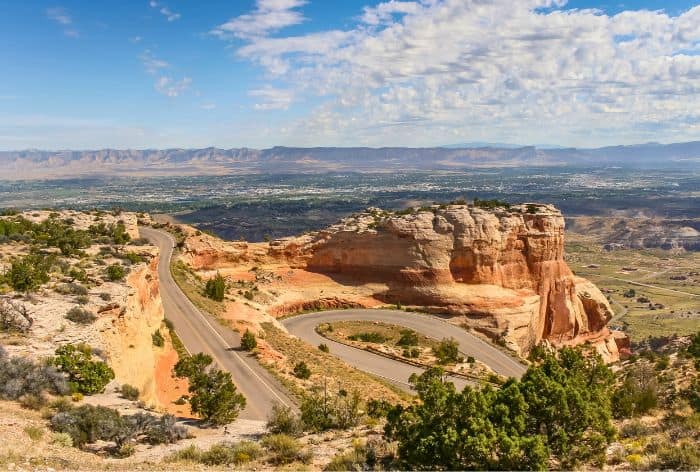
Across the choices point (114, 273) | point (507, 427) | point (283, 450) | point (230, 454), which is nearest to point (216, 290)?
point (114, 273)

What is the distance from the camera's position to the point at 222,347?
32.6 metres

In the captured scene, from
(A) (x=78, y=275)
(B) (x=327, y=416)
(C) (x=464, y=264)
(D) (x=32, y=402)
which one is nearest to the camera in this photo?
(D) (x=32, y=402)

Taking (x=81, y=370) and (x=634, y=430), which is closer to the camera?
(x=634, y=430)

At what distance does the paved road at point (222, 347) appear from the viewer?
24.8 metres

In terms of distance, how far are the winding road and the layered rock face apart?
10.6ft

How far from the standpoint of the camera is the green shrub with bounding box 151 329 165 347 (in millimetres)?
A: 29688

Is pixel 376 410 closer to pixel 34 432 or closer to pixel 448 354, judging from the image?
pixel 34 432

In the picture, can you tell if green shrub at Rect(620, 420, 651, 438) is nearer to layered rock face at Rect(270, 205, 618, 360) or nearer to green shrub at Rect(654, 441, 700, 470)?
green shrub at Rect(654, 441, 700, 470)

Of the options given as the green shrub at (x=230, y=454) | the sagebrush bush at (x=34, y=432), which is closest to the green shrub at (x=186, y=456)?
the green shrub at (x=230, y=454)

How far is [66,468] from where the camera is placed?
12672mm

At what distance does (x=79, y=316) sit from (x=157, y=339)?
7.65 m

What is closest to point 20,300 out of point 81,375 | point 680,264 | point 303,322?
point 81,375

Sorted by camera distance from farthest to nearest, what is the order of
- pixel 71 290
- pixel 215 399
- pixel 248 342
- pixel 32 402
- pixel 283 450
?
pixel 248 342 < pixel 71 290 < pixel 215 399 < pixel 32 402 < pixel 283 450

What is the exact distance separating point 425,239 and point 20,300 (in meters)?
35.1
